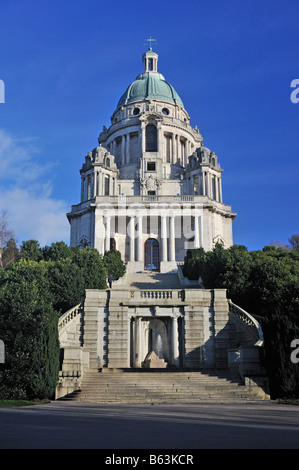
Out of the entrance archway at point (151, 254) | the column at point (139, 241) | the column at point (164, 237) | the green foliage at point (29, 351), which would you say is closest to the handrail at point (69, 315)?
the green foliage at point (29, 351)

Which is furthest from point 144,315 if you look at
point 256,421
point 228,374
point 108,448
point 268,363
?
point 108,448

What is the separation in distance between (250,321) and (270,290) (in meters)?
→ 5.53

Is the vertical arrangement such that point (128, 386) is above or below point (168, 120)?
below

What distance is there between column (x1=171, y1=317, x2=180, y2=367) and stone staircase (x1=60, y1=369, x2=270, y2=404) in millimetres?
5084

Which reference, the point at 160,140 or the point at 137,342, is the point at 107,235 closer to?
the point at 160,140

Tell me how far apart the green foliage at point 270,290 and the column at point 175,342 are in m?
6.37

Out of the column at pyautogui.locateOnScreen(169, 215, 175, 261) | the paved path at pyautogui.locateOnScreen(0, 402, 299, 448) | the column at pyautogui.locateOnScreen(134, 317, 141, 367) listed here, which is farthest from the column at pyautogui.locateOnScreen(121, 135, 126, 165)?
the paved path at pyautogui.locateOnScreen(0, 402, 299, 448)

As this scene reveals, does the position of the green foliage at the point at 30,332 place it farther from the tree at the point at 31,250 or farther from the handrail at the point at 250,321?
the tree at the point at 31,250

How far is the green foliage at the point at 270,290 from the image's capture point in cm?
2167

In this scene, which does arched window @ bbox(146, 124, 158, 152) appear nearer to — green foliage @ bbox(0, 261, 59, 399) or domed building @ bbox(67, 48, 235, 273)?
domed building @ bbox(67, 48, 235, 273)

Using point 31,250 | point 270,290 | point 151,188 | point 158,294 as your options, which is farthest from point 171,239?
point 158,294

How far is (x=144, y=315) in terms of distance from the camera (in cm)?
3080
